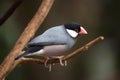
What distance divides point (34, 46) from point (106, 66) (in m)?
1.83

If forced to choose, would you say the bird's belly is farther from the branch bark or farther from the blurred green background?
the blurred green background

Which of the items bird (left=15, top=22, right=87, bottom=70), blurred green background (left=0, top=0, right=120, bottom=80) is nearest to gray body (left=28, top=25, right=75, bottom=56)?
bird (left=15, top=22, right=87, bottom=70)

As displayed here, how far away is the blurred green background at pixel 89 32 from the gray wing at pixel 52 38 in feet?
4.47

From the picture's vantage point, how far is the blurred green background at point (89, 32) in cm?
329

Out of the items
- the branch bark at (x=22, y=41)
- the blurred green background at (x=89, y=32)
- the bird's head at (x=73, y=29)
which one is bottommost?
the branch bark at (x=22, y=41)

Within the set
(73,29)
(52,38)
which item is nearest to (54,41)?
(52,38)

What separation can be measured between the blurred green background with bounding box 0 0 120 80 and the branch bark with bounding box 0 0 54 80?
1.68m

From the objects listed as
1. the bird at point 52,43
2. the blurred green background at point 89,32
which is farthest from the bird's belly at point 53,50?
the blurred green background at point 89,32

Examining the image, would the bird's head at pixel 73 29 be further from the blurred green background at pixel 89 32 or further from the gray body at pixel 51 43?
the blurred green background at pixel 89 32

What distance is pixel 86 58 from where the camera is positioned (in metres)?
3.41

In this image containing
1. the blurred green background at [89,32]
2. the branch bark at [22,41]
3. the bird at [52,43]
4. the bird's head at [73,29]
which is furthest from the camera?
the blurred green background at [89,32]

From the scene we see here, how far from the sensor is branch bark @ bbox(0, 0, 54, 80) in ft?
4.30

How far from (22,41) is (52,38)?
287 mm

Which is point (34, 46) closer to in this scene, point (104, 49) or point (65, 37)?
point (65, 37)
